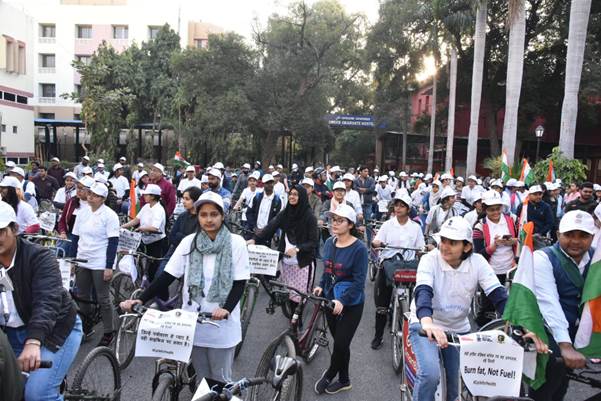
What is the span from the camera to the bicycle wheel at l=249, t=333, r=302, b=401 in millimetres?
3706

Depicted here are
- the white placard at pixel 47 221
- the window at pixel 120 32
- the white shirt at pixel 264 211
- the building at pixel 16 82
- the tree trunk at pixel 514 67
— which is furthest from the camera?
the window at pixel 120 32

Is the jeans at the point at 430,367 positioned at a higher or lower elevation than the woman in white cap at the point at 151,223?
lower

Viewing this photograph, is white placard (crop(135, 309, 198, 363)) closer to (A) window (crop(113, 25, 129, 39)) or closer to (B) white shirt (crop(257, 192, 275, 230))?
(B) white shirt (crop(257, 192, 275, 230))

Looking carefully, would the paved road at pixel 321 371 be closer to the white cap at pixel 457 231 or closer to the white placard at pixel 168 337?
the white placard at pixel 168 337

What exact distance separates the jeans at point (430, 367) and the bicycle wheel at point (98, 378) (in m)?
2.33

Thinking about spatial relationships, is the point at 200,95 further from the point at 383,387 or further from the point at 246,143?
the point at 383,387

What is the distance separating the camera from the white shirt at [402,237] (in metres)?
6.17

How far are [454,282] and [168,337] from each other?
2.03 m

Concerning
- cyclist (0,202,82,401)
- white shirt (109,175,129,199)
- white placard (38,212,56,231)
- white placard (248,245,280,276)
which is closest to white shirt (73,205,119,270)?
white placard (248,245,280,276)

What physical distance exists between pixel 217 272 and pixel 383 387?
2.55 m

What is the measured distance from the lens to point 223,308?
3.39 metres

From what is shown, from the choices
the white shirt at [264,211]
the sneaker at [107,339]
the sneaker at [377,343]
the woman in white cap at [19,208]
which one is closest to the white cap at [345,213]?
the sneaker at [377,343]

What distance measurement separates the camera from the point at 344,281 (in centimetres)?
467

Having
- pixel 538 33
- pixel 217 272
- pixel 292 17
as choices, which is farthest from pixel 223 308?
pixel 538 33
